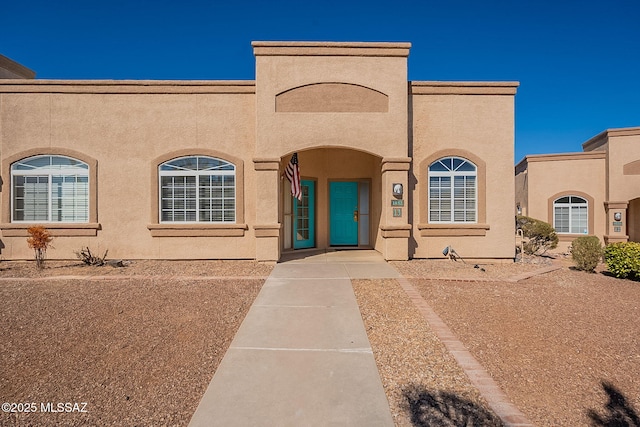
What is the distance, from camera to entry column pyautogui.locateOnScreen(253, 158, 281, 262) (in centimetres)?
920

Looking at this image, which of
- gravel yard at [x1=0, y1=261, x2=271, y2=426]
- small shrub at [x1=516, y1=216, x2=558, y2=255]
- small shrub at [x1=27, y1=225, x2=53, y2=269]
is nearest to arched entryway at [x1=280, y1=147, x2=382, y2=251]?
gravel yard at [x1=0, y1=261, x2=271, y2=426]

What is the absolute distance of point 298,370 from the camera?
371 cm

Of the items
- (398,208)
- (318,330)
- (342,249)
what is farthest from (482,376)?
(342,249)

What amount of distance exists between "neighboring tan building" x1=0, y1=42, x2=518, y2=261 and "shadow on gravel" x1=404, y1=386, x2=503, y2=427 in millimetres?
6445

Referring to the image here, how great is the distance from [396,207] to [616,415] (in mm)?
6841

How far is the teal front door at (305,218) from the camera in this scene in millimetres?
11653

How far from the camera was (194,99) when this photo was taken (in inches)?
384

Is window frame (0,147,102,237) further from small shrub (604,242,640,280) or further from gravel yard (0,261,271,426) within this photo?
small shrub (604,242,640,280)

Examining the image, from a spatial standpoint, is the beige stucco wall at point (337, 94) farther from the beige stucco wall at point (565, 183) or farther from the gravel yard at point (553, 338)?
the beige stucco wall at point (565, 183)

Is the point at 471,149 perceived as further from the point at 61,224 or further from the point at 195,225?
the point at 61,224

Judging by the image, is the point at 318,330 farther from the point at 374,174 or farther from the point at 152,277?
the point at 374,174

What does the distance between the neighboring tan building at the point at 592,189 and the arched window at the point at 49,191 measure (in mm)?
19555

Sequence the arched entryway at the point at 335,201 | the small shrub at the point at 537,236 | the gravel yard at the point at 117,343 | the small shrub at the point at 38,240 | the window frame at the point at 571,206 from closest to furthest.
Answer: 1. the gravel yard at the point at 117,343
2. the small shrub at the point at 38,240
3. the arched entryway at the point at 335,201
4. the small shrub at the point at 537,236
5. the window frame at the point at 571,206

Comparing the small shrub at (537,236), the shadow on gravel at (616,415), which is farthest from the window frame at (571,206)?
the shadow on gravel at (616,415)
